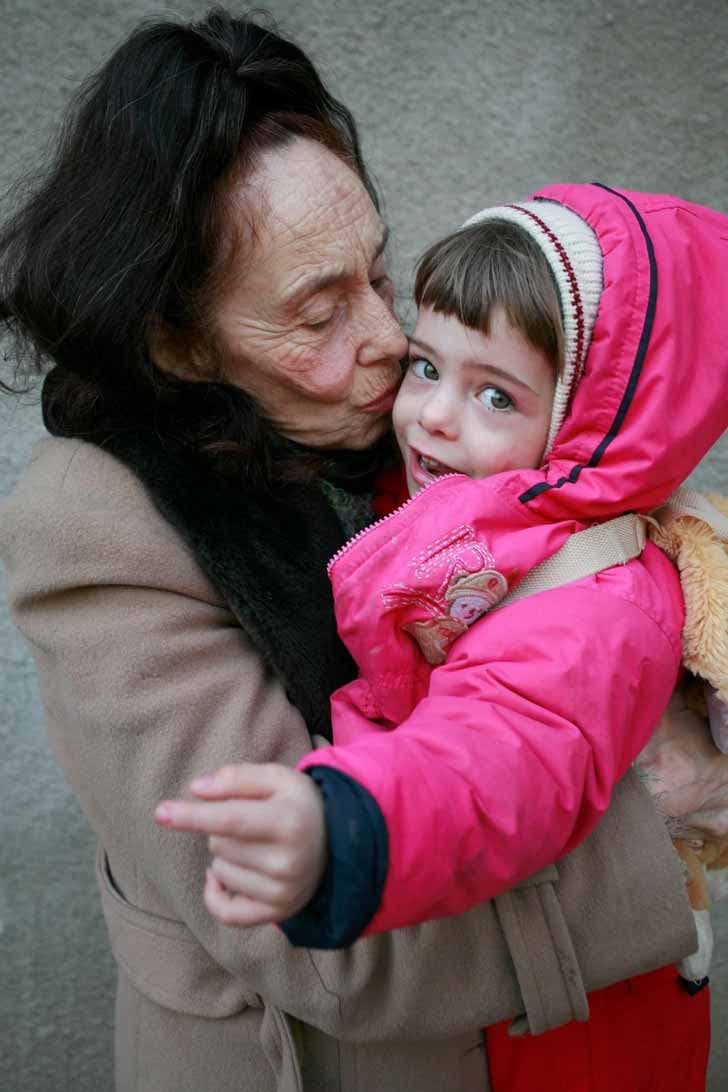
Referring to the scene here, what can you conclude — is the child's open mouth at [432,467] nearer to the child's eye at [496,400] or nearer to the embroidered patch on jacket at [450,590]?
the child's eye at [496,400]

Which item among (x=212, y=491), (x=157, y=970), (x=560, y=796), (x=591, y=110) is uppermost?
(x=591, y=110)

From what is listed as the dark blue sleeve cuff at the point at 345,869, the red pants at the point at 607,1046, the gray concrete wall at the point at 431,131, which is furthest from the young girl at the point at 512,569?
the gray concrete wall at the point at 431,131

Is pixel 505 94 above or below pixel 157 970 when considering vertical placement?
above

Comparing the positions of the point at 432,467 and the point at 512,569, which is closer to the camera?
the point at 512,569

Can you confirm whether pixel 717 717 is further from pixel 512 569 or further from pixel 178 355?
pixel 178 355

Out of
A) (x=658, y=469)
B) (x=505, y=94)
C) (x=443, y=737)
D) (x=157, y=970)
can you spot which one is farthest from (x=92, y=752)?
(x=505, y=94)

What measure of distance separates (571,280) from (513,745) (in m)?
0.77

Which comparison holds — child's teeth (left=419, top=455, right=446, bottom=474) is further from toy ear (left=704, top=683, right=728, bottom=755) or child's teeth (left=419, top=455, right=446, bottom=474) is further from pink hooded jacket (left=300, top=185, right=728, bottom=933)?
toy ear (left=704, top=683, right=728, bottom=755)

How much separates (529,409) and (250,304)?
54 cm

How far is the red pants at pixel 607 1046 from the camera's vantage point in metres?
1.66

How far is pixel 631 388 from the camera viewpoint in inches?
58.9

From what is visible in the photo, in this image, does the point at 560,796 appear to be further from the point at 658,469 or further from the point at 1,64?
the point at 1,64

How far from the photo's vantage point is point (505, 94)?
2.61m

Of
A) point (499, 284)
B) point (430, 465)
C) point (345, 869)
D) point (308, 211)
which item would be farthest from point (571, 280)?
point (345, 869)
